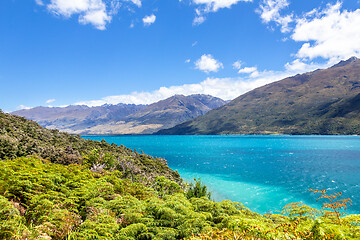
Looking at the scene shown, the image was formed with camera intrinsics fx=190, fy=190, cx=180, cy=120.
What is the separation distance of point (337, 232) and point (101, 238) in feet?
19.4

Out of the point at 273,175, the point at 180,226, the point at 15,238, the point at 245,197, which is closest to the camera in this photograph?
the point at 15,238

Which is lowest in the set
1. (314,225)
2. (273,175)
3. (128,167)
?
(273,175)

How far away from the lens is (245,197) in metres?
26.3

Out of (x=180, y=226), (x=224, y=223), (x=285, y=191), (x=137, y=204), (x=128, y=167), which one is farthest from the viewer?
(x=285, y=191)

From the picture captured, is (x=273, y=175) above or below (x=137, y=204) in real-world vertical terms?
below

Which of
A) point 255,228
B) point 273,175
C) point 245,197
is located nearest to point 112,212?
point 255,228

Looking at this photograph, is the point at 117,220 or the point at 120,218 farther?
the point at 120,218

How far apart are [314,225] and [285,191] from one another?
28.5 meters

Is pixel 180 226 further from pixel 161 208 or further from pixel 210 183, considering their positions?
pixel 210 183

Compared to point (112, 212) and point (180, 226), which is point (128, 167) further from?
point (180, 226)

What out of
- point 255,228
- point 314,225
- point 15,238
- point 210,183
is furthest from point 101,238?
point 210,183

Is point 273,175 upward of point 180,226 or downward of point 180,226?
downward

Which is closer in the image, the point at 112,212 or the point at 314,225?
the point at 314,225

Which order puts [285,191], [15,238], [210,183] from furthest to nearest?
[210,183] → [285,191] → [15,238]
